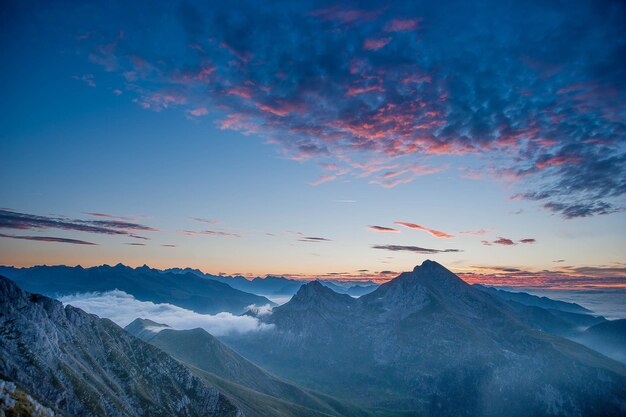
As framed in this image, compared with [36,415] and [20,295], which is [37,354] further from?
[36,415]

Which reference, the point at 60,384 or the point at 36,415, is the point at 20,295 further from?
the point at 36,415

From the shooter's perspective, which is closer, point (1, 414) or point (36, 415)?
point (1, 414)

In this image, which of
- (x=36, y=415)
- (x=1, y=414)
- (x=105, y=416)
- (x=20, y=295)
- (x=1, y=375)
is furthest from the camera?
(x=20, y=295)

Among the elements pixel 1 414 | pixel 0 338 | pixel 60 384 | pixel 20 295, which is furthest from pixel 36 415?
pixel 20 295

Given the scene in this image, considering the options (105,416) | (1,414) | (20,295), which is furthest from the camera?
(20,295)

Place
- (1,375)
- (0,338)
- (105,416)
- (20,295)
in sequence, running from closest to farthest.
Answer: (1,375)
(0,338)
(105,416)
(20,295)

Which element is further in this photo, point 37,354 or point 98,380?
point 98,380

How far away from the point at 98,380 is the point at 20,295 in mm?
62309

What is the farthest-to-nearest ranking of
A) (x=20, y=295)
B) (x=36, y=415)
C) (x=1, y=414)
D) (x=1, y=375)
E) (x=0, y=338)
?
(x=20, y=295) < (x=0, y=338) < (x=1, y=375) < (x=36, y=415) < (x=1, y=414)

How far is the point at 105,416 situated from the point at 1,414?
7773cm

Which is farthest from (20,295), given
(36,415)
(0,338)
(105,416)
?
(36,415)

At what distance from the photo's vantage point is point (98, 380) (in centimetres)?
19438

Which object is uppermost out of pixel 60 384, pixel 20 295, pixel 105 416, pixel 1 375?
pixel 20 295

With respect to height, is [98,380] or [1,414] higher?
[1,414]
